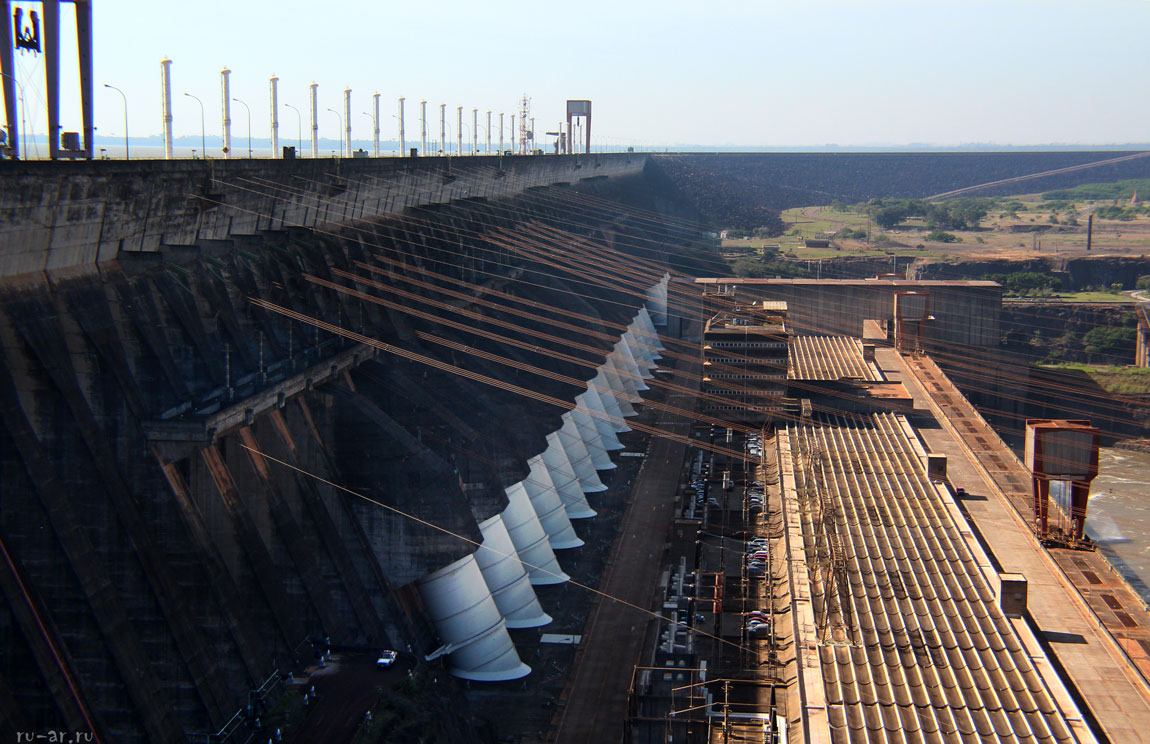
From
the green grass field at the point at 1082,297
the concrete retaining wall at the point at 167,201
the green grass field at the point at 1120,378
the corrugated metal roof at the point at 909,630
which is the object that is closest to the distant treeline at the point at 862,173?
the green grass field at the point at 1082,297

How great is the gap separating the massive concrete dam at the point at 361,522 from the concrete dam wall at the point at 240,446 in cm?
5

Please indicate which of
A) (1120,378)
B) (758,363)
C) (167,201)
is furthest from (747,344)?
(1120,378)

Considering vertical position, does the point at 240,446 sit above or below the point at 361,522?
above

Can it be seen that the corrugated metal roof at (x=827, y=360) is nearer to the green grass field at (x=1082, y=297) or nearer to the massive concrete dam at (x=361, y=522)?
the massive concrete dam at (x=361, y=522)

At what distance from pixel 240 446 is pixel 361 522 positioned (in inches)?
125

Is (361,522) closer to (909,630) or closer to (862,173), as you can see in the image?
(909,630)

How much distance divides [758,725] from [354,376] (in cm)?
1256

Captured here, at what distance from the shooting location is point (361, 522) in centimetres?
2152

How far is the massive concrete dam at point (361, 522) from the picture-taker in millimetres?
15047

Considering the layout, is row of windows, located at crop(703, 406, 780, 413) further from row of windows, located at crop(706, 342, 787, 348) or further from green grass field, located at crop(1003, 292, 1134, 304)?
→ green grass field, located at crop(1003, 292, 1134, 304)

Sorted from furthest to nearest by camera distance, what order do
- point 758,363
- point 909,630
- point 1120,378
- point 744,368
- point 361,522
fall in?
1. point 1120,378
2. point 744,368
3. point 758,363
4. point 361,522
5. point 909,630

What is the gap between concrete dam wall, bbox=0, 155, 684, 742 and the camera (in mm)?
15312

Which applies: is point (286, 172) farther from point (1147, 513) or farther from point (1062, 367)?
point (1062, 367)

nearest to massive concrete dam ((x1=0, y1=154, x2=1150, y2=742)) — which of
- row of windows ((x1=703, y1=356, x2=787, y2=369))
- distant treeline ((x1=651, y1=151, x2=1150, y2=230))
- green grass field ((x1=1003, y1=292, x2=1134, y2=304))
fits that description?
row of windows ((x1=703, y1=356, x2=787, y2=369))
